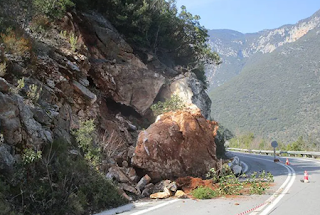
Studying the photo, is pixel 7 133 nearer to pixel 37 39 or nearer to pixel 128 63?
pixel 37 39

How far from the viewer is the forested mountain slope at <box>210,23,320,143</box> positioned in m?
66.2

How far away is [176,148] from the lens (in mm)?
12086

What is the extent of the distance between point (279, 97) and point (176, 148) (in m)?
77.3

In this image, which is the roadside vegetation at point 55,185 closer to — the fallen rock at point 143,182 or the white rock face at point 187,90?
the fallen rock at point 143,182

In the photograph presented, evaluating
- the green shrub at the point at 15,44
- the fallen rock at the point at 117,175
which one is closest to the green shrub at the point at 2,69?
the green shrub at the point at 15,44

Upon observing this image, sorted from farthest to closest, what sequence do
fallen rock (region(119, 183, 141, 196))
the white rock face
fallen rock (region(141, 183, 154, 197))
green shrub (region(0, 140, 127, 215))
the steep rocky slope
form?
the white rock face, fallen rock (region(141, 183, 154, 197)), fallen rock (region(119, 183, 141, 196)), the steep rocky slope, green shrub (region(0, 140, 127, 215))

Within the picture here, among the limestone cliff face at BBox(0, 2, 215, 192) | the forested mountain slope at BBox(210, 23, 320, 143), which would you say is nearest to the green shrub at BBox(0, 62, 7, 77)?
the limestone cliff face at BBox(0, 2, 215, 192)

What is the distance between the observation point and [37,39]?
11.9 metres

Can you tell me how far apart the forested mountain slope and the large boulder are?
163 feet

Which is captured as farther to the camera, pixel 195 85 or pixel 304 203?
pixel 195 85

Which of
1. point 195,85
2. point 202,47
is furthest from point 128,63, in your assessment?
point 202,47

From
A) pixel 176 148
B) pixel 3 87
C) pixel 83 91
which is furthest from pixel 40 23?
pixel 176 148

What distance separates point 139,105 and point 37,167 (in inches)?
432

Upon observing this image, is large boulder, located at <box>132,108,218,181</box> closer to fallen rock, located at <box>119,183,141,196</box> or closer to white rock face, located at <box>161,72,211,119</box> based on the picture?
fallen rock, located at <box>119,183,141,196</box>
